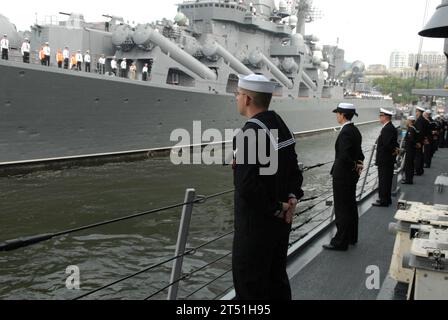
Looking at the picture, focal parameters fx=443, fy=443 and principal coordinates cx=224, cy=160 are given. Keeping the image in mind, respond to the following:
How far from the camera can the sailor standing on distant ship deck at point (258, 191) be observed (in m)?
1.86

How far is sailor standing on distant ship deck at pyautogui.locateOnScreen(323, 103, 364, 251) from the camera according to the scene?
151 inches

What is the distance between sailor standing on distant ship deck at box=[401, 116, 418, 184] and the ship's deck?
297 cm

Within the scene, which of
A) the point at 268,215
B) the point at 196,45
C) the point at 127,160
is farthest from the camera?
the point at 196,45

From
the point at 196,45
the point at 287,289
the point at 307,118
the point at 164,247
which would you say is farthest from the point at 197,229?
the point at 307,118

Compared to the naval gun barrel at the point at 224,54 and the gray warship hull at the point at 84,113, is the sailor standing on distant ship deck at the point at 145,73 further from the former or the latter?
the naval gun barrel at the point at 224,54

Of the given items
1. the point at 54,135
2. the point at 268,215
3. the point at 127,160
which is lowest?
→ the point at 127,160

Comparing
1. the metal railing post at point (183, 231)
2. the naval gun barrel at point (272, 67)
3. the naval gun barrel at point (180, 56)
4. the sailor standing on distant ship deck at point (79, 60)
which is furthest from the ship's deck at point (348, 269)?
the naval gun barrel at point (272, 67)

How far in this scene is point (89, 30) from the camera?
1575cm

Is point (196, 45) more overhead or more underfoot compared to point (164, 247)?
more overhead

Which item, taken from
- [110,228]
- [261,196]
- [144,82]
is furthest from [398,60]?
[261,196]

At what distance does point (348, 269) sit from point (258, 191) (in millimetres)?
1959

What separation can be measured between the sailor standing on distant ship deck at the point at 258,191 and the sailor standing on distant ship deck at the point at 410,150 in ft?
20.5

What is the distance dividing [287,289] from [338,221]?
1880 mm

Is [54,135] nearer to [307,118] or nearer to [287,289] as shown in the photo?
[287,289]
